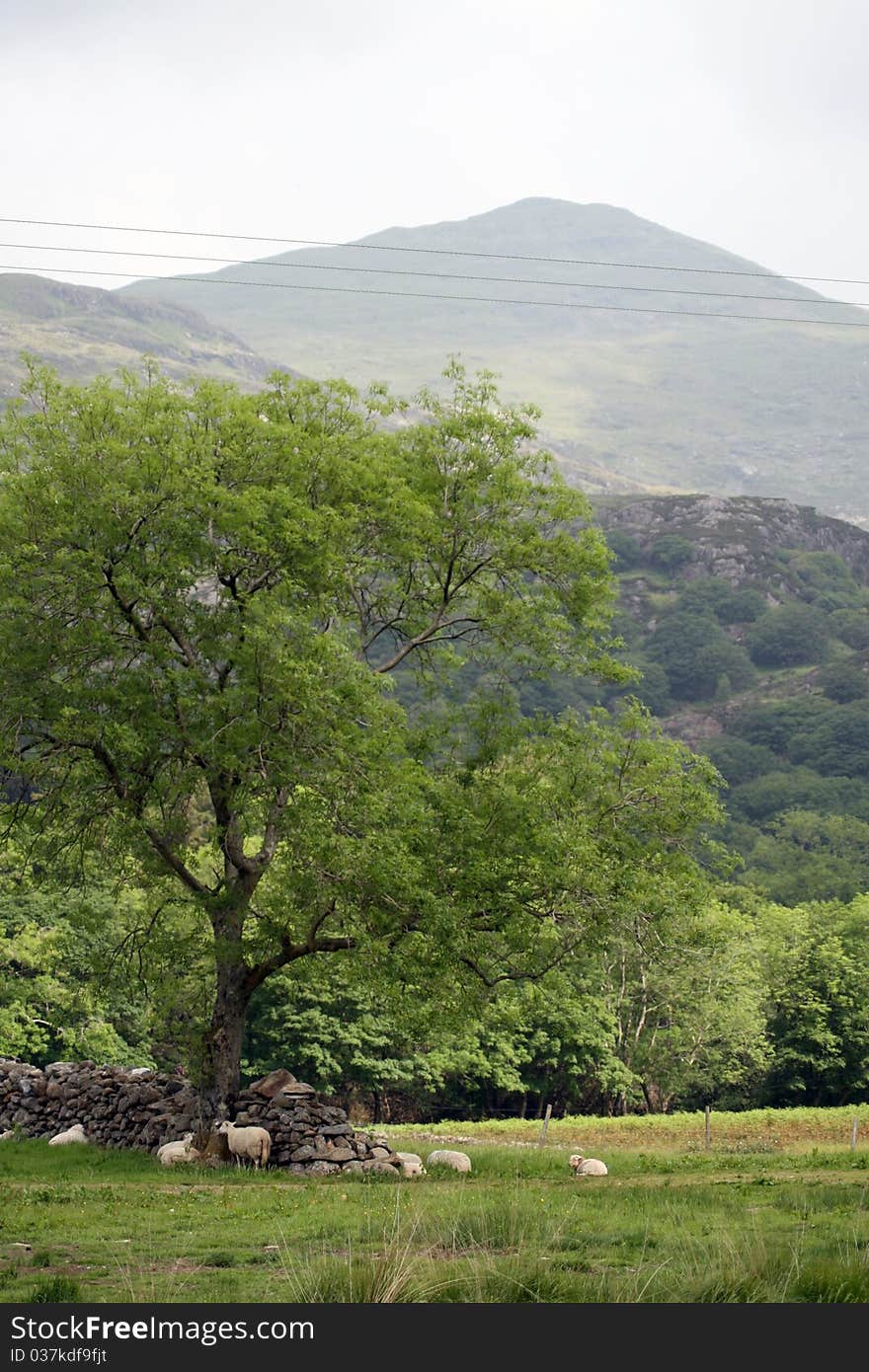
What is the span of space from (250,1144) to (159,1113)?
14.9 feet

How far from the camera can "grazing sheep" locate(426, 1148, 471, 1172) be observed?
85.6ft

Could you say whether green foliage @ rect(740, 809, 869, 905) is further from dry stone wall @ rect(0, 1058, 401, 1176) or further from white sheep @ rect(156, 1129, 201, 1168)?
white sheep @ rect(156, 1129, 201, 1168)

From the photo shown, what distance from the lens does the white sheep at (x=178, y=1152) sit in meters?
25.6

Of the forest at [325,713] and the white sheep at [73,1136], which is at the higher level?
the forest at [325,713]

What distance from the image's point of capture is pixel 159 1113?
94.2 ft

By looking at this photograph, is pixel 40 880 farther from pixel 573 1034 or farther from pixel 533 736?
pixel 573 1034

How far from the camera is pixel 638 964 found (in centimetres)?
5931

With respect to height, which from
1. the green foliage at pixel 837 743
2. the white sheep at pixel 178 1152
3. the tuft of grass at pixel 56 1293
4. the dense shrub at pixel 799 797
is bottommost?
the dense shrub at pixel 799 797

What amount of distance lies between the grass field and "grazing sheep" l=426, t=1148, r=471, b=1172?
41 centimetres

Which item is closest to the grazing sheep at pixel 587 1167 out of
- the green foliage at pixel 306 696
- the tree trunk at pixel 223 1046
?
the green foliage at pixel 306 696

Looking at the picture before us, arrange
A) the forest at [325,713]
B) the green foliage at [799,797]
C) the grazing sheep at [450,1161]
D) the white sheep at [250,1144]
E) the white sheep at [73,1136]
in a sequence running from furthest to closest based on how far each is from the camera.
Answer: the green foliage at [799,797]
the white sheep at [73,1136]
the grazing sheep at [450,1161]
the white sheep at [250,1144]
the forest at [325,713]

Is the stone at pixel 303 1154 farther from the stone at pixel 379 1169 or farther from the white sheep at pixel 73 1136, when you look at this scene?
the white sheep at pixel 73 1136

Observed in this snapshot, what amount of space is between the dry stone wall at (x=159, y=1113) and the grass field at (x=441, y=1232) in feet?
3.62

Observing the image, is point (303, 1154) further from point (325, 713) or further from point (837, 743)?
point (837, 743)
